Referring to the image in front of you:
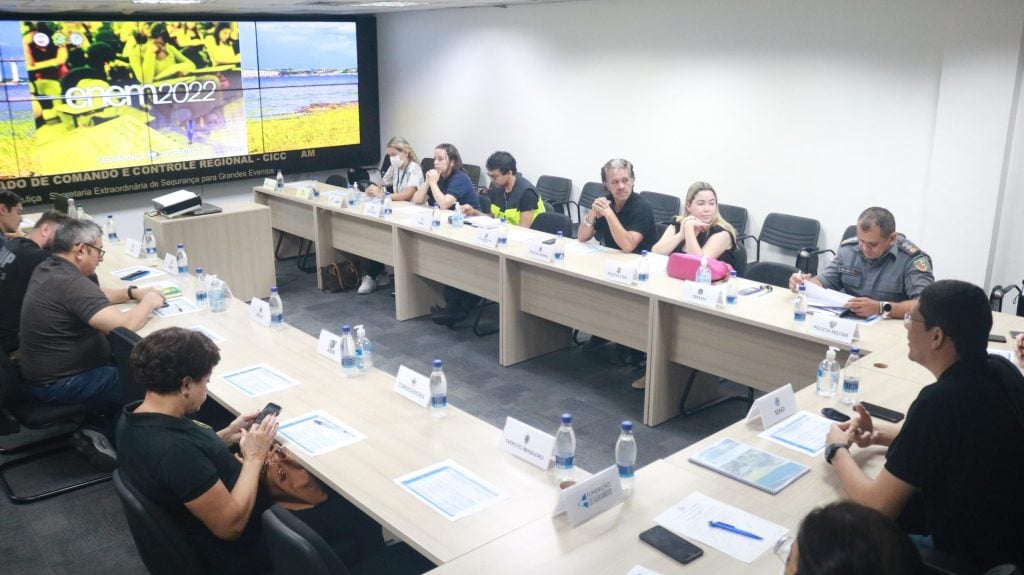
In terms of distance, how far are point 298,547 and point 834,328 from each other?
258 centimetres

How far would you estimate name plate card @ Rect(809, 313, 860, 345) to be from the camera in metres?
3.47

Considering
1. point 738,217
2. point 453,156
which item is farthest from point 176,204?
point 738,217

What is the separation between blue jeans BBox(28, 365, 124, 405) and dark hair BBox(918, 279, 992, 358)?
10.5ft

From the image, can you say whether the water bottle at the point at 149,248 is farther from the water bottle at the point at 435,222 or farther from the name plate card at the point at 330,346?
the name plate card at the point at 330,346

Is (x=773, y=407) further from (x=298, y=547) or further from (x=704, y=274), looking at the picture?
(x=298, y=547)

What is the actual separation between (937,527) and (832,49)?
4511 millimetres

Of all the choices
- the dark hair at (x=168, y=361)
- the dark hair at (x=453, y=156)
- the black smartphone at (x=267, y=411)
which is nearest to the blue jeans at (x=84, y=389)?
the black smartphone at (x=267, y=411)

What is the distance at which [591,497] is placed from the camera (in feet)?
7.18

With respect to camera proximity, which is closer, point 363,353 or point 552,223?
point 363,353

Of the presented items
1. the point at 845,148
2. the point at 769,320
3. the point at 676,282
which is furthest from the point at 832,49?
the point at 769,320

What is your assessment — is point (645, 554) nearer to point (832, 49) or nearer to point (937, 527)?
point (937, 527)

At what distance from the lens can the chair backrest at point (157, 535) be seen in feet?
6.72

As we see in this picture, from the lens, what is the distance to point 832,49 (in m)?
5.73

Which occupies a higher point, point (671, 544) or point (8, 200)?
point (8, 200)
